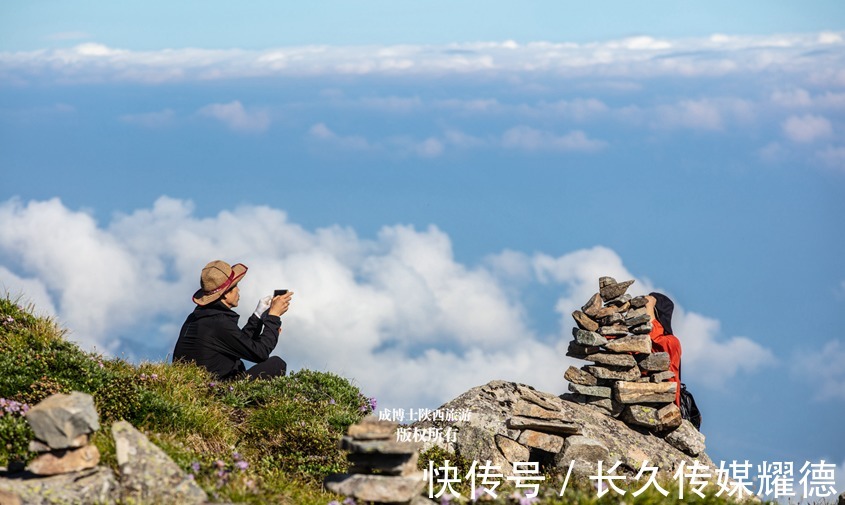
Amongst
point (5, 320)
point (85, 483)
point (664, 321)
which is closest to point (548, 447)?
point (664, 321)

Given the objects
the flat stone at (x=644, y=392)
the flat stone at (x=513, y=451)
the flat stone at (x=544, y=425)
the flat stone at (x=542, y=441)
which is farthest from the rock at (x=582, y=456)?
the flat stone at (x=644, y=392)

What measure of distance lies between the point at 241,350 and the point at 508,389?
495 cm

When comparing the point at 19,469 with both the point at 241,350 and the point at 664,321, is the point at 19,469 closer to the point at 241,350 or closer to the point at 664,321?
the point at 241,350

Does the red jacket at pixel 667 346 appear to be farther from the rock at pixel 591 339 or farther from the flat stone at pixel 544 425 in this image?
the flat stone at pixel 544 425

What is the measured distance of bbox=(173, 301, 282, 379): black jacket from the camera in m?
16.9

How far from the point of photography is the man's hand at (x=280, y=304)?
17016mm

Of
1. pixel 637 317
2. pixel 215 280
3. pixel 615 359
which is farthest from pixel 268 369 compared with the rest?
pixel 637 317

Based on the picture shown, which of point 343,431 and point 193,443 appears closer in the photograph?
point 193,443

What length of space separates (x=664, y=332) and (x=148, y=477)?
11.2 meters

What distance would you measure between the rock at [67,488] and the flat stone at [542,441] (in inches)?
282

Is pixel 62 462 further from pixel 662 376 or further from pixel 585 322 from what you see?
pixel 662 376

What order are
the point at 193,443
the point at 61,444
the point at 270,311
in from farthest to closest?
the point at 270,311 < the point at 193,443 < the point at 61,444

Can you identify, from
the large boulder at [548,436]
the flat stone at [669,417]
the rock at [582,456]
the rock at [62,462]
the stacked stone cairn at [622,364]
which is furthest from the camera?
the stacked stone cairn at [622,364]

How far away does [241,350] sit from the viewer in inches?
674
